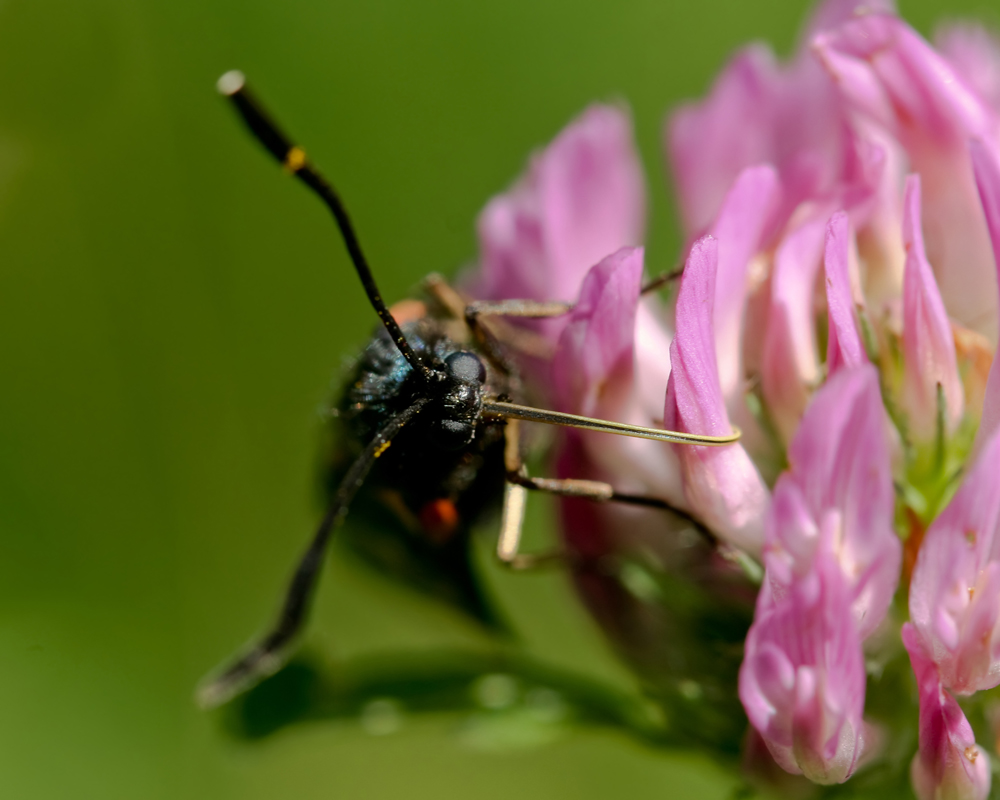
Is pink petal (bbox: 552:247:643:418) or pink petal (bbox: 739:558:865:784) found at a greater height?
pink petal (bbox: 552:247:643:418)

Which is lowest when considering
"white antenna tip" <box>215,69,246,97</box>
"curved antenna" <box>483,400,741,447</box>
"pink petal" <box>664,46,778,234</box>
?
"curved antenna" <box>483,400,741,447</box>

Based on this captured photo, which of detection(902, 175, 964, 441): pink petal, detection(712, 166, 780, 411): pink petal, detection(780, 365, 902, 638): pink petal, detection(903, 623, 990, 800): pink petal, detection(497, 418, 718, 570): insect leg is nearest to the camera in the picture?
detection(780, 365, 902, 638): pink petal

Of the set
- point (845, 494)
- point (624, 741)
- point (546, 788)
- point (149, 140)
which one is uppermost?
point (149, 140)

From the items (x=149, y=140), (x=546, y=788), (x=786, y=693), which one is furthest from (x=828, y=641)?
(x=149, y=140)

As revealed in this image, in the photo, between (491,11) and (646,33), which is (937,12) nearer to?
(646,33)

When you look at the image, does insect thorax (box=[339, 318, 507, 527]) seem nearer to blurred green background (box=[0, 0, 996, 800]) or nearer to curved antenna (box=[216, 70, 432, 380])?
curved antenna (box=[216, 70, 432, 380])

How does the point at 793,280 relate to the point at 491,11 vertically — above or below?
below

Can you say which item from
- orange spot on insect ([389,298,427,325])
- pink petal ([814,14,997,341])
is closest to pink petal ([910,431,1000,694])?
pink petal ([814,14,997,341])
